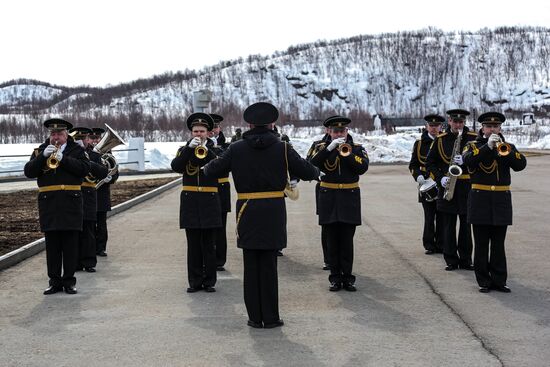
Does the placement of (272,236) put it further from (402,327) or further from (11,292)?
(11,292)

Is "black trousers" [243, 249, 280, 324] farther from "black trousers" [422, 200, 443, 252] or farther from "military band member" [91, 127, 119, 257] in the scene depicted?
"black trousers" [422, 200, 443, 252]

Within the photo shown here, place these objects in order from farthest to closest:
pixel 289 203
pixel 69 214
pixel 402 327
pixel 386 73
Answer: pixel 386 73, pixel 289 203, pixel 69 214, pixel 402 327

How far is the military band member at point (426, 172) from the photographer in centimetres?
1093

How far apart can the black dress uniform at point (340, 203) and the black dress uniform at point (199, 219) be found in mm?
1204

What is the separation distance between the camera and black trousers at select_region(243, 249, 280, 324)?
698 centimetres

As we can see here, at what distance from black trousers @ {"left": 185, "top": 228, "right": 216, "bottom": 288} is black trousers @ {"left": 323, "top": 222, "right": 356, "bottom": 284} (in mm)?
1300

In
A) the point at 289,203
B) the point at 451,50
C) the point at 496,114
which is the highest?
the point at 451,50

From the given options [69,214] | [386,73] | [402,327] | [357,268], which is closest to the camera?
[402,327]

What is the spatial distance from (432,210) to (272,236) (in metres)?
4.86

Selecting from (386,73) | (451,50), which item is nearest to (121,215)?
(386,73)

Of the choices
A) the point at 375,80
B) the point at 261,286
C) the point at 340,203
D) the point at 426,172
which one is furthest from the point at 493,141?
the point at 375,80

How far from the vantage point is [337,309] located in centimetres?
764

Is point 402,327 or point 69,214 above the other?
point 69,214

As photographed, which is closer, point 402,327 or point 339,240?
point 402,327
